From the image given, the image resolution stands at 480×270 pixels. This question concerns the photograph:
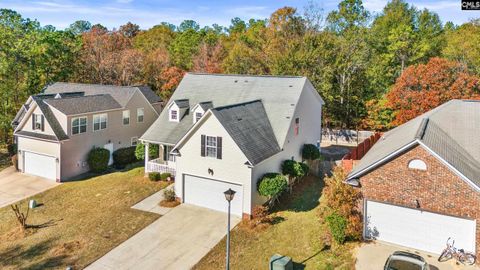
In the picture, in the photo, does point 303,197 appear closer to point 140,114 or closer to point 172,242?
point 172,242

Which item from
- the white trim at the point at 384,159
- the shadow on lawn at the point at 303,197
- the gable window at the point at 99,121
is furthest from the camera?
the gable window at the point at 99,121

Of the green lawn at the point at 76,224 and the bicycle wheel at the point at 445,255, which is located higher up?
the bicycle wheel at the point at 445,255

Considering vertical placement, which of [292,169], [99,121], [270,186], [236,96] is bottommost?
[270,186]

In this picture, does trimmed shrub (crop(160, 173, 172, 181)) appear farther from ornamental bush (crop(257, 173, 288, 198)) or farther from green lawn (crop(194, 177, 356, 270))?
green lawn (crop(194, 177, 356, 270))

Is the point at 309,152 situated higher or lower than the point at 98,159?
higher

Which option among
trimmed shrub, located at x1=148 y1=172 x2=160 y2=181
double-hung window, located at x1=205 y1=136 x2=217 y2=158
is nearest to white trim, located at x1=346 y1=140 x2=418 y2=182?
double-hung window, located at x1=205 y1=136 x2=217 y2=158

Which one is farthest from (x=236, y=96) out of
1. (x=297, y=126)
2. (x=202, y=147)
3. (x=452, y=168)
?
(x=452, y=168)

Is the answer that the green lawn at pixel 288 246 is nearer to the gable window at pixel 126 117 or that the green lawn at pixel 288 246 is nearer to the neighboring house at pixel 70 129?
the neighboring house at pixel 70 129

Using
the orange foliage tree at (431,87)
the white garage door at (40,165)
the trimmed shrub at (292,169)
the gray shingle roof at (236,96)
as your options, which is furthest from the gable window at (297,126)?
the white garage door at (40,165)
